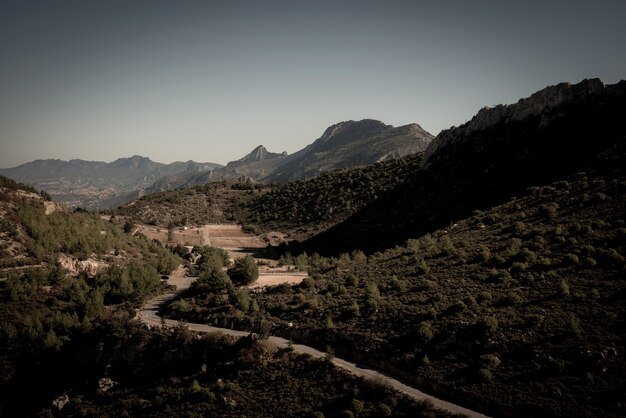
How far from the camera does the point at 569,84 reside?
195 ft

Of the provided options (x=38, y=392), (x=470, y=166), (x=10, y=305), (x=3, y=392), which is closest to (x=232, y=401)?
(x=38, y=392)

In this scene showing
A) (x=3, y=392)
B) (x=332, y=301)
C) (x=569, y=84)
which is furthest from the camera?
(x=569, y=84)

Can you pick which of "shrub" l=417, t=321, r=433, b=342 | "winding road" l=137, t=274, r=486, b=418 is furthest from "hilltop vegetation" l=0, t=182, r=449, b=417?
"shrub" l=417, t=321, r=433, b=342

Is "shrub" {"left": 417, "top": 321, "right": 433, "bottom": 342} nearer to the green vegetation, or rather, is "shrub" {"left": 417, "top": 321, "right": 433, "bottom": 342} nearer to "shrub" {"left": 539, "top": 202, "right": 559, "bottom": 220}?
the green vegetation

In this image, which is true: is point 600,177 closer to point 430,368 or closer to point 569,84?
point 569,84

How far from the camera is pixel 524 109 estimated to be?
2527 inches

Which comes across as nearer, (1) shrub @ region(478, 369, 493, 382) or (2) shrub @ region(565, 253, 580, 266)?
(1) shrub @ region(478, 369, 493, 382)

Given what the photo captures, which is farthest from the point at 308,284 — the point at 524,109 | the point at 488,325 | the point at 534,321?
the point at 524,109

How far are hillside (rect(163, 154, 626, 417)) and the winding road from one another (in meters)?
0.70

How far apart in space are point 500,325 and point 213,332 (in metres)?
20.9

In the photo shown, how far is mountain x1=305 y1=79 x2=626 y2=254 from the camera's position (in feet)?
172

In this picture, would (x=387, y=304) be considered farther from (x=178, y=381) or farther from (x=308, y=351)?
(x=178, y=381)

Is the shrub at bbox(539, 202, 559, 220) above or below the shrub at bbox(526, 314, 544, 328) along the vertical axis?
above

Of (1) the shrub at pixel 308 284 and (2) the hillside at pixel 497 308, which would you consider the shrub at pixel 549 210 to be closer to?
(2) the hillside at pixel 497 308
